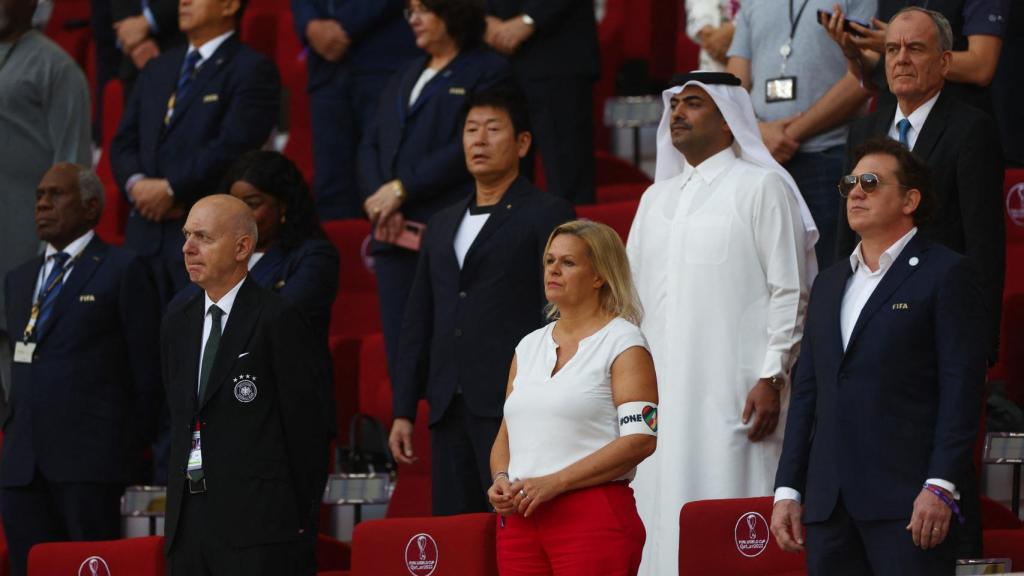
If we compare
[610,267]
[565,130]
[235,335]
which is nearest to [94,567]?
[235,335]

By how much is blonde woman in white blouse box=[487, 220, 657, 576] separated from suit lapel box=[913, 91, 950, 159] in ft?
3.31

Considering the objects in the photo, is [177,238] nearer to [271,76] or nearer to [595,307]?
[271,76]

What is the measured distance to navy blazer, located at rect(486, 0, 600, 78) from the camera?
726cm

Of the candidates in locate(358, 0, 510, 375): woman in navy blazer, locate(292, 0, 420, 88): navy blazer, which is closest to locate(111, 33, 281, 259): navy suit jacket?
locate(358, 0, 510, 375): woman in navy blazer

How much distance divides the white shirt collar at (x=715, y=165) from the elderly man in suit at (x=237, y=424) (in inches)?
53.0

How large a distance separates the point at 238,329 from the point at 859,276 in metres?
1.62

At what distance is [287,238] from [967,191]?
217 cm

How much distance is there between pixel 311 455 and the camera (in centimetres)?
476

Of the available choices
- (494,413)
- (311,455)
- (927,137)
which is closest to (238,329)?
(311,455)

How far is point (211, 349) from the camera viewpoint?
15.7ft

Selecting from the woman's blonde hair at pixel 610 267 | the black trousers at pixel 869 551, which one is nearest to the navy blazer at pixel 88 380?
the woman's blonde hair at pixel 610 267

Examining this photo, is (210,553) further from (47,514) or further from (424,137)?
(424,137)

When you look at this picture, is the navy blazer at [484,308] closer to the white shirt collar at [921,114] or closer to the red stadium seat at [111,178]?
the white shirt collar at [921,114]

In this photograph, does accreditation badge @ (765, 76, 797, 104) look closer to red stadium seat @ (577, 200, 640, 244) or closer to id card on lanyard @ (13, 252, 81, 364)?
red stadium seat @ (577, 200, 640, 244)
